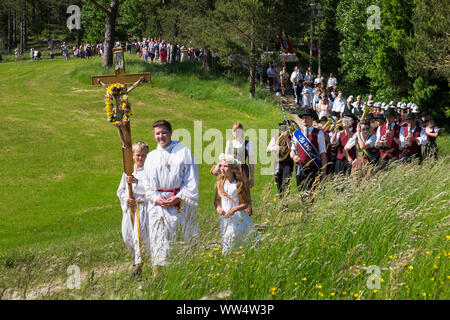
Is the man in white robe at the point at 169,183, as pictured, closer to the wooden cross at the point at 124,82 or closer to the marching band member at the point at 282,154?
the wooden cross at the point at 124,82

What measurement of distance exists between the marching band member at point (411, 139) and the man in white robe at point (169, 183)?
8079 millimetres

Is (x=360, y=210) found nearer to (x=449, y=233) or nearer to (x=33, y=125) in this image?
→ (x=449, y=233)

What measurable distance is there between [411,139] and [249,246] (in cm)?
950

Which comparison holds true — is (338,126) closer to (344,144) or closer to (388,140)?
(344,144)

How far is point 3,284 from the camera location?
18.1 feet

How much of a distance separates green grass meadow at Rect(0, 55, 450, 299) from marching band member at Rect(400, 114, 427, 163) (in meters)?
2.14

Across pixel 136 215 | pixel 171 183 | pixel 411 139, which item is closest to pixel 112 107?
pixel 171 183

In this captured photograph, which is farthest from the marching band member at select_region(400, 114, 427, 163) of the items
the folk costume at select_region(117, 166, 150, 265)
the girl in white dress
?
the folk costume at select_region(117, 166, 150, 265)

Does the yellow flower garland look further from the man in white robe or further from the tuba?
the tuba

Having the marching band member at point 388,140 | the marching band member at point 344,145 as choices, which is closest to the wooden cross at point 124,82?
the marching band member at point 344,145

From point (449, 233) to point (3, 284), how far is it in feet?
16.8

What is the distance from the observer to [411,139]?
14289 millimetres
